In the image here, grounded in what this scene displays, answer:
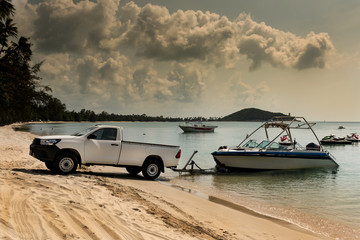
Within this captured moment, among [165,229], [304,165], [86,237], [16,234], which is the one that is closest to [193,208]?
[165,229]

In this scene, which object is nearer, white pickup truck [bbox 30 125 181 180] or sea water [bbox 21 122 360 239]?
sea water [bbox 21 122 360 239]

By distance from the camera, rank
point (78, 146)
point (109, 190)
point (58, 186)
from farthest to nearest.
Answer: point (78, 146)
point (109, 190)
point (58, 186)

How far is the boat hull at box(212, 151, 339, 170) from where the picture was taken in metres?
19.4

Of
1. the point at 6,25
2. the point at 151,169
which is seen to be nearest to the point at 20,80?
the point at 6,25

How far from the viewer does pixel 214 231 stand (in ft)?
22.5

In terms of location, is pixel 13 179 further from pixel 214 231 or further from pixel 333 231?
pixel 333 231

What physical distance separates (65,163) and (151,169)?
3.74 metres

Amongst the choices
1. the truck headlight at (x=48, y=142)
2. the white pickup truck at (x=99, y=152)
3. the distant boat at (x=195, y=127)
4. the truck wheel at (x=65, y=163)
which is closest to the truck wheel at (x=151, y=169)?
the white pickup truck at (x=99, y=152)

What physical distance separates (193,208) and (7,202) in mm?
5070

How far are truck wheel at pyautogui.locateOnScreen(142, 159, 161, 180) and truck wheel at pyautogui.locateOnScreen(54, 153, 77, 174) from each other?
3.08 m

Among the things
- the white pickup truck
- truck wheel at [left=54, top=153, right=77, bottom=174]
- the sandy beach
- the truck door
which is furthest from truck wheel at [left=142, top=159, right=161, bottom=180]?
the sandy beach

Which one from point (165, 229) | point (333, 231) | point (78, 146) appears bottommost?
point (333, 231)

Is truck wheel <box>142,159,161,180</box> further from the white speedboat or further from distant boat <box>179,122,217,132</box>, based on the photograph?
distant boat <box>179,122,217,132</box>

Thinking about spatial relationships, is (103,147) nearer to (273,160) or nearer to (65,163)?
(65,163)
